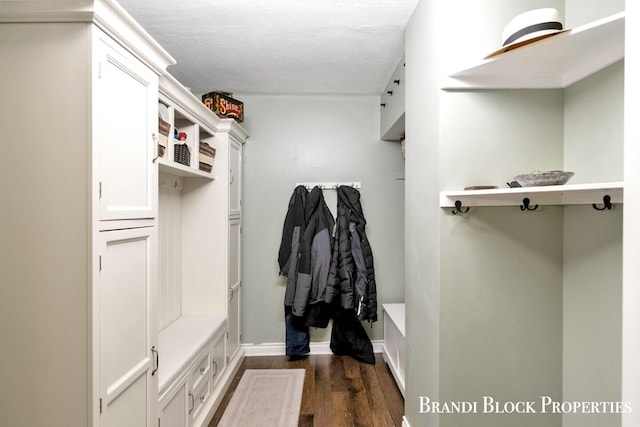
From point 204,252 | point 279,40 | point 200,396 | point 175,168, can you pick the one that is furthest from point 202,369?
point 279,40

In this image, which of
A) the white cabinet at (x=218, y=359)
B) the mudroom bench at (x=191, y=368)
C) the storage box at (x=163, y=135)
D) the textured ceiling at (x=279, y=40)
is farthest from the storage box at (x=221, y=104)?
the white cabinet at (x=218, y=359)

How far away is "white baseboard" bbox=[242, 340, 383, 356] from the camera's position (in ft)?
9.96

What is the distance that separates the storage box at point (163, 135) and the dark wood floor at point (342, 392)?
1.74m

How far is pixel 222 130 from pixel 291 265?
1.27 metres

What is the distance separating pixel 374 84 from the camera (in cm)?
281

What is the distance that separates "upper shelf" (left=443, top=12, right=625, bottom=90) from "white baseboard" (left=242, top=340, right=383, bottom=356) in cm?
249

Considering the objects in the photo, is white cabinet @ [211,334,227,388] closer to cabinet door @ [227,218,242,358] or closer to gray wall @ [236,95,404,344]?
cabinet door @ [227,218,242,358]

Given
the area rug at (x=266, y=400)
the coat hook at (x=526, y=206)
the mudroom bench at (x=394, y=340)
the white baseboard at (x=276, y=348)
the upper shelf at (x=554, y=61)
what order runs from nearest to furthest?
the upper shelf at (x=554, y=61), the coat hook at (x=526, y=206), the area rug at (x=266, y=400), the mudroom bench at (x=394, y=340), the white baseboard at (x=276, y=348)

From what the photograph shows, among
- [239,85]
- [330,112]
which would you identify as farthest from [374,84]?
[239,85]

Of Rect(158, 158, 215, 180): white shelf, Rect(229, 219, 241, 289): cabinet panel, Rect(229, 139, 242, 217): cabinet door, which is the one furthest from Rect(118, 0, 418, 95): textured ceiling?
Rect(229, 219, 241, 289): cabinet panel

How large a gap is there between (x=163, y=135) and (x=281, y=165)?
1.41 metres

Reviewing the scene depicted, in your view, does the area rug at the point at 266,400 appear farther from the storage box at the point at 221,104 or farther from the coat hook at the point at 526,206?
the storage box at the point at 221,104

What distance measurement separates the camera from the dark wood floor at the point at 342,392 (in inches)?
82.5

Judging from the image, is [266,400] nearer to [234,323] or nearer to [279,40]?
[234,323]
